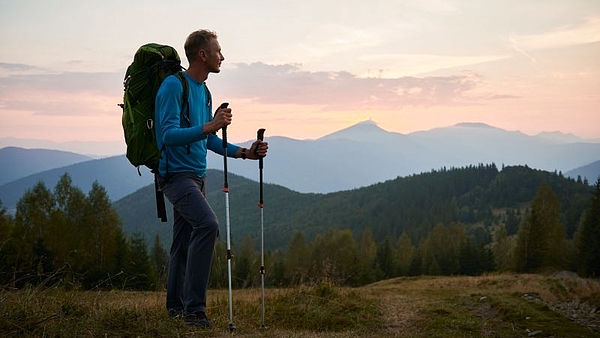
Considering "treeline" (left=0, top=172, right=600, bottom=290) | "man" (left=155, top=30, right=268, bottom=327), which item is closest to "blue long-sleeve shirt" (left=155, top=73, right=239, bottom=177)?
"man" (left=155, top=30, right=268, bottom=327)

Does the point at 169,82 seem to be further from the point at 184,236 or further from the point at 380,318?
the point at 380,318

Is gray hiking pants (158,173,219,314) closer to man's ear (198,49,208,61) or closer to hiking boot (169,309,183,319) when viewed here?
Result: hiking boot (169,309,183,319)

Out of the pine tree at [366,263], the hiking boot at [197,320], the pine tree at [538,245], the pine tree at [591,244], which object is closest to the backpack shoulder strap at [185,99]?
the hiking boot at [197,320]

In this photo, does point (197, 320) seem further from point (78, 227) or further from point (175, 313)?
point (78, 227)

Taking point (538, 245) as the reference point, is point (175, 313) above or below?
above

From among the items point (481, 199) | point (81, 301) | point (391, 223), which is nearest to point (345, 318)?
point (81, 301)

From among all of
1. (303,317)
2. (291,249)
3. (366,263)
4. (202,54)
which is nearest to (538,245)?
(366,263)

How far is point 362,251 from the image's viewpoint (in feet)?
296

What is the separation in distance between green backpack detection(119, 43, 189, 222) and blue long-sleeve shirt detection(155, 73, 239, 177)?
10 centimetres

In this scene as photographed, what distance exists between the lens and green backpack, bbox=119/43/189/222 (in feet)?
19.1

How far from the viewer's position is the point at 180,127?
584cm

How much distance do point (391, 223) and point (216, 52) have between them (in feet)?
509

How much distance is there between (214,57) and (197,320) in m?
3.02

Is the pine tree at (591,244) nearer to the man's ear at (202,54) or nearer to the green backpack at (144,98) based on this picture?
the man's ear at (202,54)
